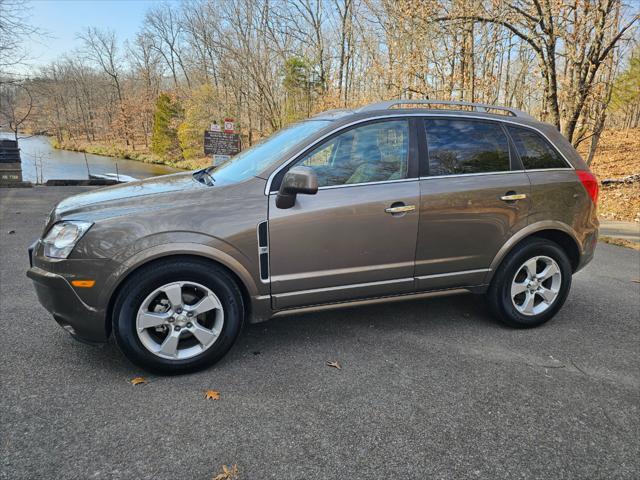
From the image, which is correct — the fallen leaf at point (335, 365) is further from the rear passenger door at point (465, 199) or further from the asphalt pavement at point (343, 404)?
the rear passenger door at point (465, 199)

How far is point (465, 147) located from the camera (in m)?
3.33

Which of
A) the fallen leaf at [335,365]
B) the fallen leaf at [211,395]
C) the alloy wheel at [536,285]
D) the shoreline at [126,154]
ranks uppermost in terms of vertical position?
the shoreline at [126,154]

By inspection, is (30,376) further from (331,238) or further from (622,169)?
(622,169)

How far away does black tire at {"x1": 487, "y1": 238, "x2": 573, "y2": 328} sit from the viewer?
345cm

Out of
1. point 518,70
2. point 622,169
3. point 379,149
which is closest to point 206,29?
point 518,70

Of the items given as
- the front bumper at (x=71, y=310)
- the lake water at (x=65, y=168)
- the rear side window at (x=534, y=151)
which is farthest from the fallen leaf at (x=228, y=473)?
the lake water at (x=65, y=168)

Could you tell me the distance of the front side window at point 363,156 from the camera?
2932 mm

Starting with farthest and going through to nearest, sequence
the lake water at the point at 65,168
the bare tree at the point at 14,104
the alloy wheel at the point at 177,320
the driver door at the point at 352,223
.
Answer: the lake water at the point at 65,168, the bare tree at the point at 14,104, the driver door at the point at 352,223, the alloy wheel at the point at 177,320

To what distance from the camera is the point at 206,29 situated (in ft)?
86.4

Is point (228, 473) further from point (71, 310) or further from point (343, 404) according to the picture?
point (71, 310)

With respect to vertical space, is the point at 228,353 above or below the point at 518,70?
below

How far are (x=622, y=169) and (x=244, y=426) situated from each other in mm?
18676

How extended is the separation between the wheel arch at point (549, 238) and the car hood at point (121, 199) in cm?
241

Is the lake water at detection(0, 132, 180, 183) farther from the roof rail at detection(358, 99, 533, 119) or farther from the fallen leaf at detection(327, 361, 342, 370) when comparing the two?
the fallen leaf at detection(327, 361, 342, 370)
